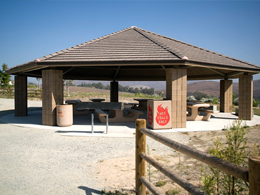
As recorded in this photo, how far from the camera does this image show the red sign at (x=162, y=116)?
346 inches

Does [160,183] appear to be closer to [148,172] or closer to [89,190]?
[148,172]

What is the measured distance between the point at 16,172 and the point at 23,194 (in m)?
1.13

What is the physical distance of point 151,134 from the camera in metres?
3.07

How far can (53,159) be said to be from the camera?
5.15 metres

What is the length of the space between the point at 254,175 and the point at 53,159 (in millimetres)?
4784

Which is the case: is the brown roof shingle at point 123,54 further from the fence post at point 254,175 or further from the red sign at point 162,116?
the fence post at point 254,175

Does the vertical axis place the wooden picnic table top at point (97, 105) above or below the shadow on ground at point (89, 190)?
above

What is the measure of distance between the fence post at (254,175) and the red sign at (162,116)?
288 inches

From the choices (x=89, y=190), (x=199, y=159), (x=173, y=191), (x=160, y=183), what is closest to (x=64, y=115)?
(x=89, y=190)

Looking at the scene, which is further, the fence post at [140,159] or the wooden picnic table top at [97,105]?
the wooden picnic table top at [97,105]

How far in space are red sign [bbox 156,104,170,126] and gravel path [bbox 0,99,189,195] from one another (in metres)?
0.91

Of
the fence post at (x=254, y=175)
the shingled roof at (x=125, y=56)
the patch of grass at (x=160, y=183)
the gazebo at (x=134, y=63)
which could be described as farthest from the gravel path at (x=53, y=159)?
the shingled roof at (x=125, y=56)

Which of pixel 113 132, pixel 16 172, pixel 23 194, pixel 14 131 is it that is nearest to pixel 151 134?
pixel 23 194

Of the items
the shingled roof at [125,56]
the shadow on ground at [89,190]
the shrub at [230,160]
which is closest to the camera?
the shrub at [230,160]
